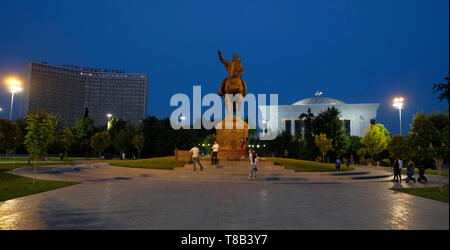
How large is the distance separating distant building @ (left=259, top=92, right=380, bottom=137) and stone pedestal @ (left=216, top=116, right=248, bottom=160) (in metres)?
52.1

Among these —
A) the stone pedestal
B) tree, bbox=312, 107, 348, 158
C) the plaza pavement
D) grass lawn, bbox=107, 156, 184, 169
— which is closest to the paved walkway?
the plaza pavement

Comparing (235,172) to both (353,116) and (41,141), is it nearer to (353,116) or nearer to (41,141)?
(41,141)

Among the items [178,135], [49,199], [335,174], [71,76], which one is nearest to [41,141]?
[49,199]

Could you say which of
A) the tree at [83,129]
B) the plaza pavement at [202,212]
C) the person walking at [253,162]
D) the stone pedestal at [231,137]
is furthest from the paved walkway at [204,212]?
the tree at [83,129]

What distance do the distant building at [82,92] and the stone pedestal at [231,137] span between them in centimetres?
11961

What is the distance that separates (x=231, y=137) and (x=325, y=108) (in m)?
61.1

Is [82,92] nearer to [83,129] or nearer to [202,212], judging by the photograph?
[83,129]

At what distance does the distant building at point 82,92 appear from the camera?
114062 millimetres

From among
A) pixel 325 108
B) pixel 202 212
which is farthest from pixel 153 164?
pixel 325 108

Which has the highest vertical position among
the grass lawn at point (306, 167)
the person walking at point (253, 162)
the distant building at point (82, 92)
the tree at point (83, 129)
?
the distant building at point (82, 92)

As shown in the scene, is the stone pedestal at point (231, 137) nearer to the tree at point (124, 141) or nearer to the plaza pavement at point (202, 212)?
the plaza pavement at point (202, 212)
